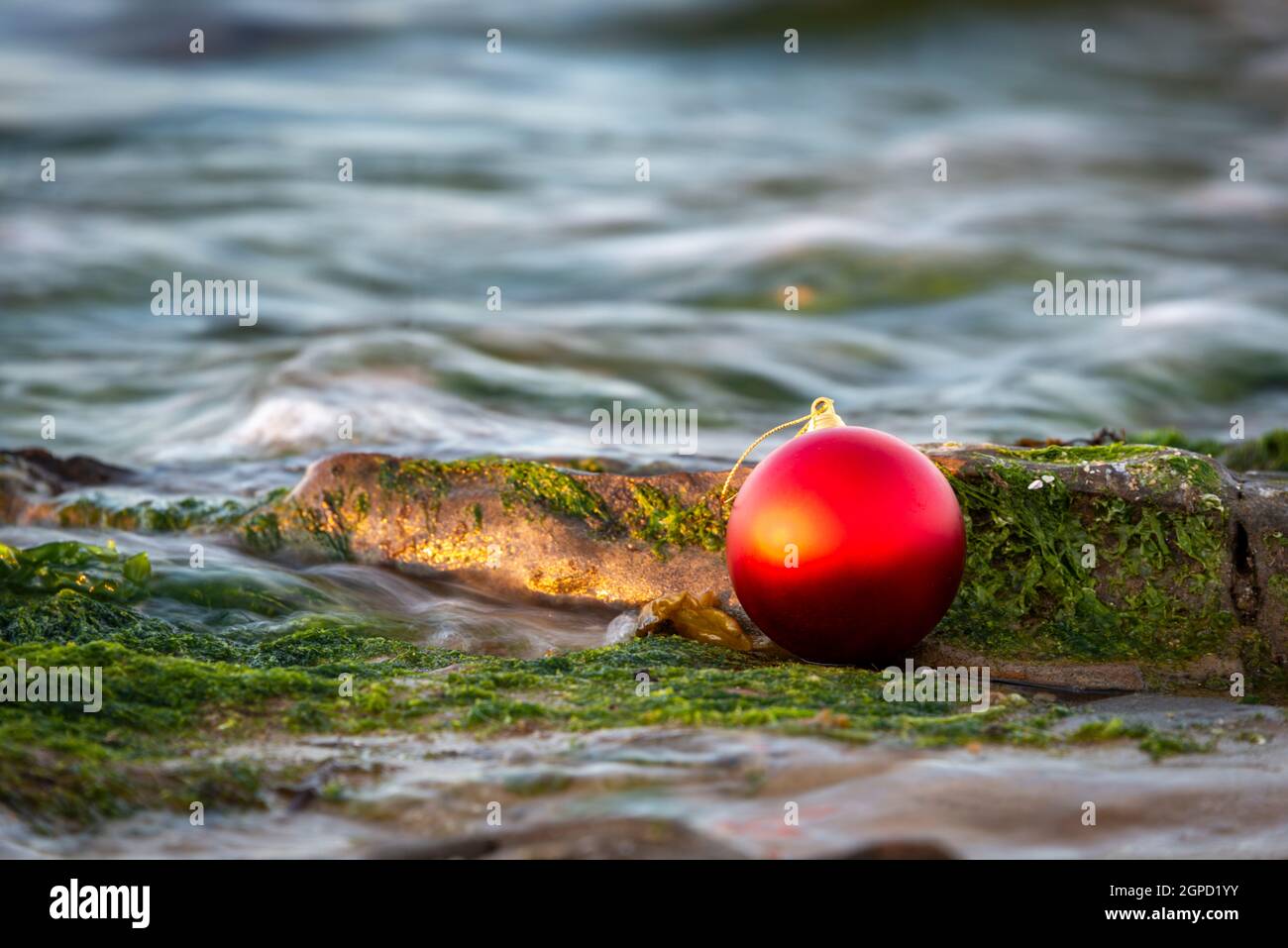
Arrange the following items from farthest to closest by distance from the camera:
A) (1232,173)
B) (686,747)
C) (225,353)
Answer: (1232,173) → (225,353) → (686,747)

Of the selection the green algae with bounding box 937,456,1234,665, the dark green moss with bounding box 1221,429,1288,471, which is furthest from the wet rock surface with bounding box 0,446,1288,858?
the dark green moss with bounding box 1221,429,1288,471

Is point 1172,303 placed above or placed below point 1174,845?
above

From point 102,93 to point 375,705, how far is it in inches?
986

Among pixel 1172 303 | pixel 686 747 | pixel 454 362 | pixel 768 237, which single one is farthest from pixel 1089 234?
pixel 686 747

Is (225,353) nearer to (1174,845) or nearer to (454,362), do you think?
(454,362)

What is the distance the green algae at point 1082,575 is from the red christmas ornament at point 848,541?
575 mm

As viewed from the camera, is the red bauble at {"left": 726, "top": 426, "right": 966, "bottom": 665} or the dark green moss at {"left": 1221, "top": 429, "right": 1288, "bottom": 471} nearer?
the red bauble at {"left": 726, "top": 426, "right": 966, "bottom": 665}

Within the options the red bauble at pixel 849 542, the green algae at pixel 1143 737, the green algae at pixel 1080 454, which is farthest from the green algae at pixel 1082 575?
the green algae at pixel 1143 737

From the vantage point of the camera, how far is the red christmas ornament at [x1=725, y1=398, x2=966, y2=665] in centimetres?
438

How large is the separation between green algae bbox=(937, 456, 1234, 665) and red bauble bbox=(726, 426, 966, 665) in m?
0.57

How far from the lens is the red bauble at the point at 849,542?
4383 millimetres

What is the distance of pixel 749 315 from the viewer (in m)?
15.7

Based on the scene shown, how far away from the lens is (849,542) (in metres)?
4.37

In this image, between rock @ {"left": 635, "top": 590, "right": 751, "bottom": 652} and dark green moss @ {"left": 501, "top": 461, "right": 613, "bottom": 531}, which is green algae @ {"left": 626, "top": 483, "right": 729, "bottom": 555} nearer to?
dark green moss @ {"left": 501, "top": 461, "right": 613, "bottom": 531}
